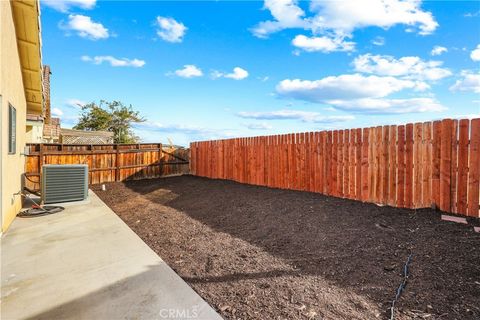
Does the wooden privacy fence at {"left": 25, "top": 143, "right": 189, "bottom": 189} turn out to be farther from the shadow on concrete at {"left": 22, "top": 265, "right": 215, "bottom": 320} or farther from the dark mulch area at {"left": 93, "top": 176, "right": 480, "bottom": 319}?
→ the shadow on concrete at {"left": 22, "top": 265, "right": 215, "bottom": 320}

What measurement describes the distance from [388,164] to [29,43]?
788 centimetres

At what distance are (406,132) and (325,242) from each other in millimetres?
2803

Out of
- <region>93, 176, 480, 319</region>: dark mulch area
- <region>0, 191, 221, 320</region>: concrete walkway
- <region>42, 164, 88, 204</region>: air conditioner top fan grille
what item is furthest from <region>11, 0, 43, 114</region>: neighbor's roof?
<region>93, 176, 480, 319</region>: dark mulch area

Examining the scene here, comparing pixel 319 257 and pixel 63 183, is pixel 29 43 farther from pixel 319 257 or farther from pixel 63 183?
pixel 319 257

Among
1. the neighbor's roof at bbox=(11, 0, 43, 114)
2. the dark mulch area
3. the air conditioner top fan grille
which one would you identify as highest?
the neighbor's roof at bbox=(11, 0, 43, 114)

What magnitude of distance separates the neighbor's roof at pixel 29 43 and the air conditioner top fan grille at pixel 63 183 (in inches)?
96.3

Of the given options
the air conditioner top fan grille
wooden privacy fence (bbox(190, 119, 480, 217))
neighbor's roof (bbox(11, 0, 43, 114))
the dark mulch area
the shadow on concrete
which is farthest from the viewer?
the air conditioner top fan grille

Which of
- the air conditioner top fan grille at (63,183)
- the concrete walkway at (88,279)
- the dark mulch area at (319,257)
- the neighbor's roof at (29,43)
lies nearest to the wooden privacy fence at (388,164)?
the dark mulch area at (319,257)

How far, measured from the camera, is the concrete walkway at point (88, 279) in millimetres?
1893

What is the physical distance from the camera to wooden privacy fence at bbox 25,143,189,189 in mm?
9180

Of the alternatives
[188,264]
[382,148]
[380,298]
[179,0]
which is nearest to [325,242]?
[380,298]

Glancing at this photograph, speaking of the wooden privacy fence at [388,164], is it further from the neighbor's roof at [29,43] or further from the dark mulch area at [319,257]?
the neighbor's roof at [29,43]

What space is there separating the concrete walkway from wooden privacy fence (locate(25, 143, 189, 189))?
6.48 meters

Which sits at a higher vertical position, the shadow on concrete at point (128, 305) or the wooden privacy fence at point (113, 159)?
the wooden privacy fence at point (113, 159)
